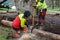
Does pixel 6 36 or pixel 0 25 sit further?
pixel 0 25

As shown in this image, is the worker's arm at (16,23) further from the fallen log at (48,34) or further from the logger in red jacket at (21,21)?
the fallen log at (48,34)

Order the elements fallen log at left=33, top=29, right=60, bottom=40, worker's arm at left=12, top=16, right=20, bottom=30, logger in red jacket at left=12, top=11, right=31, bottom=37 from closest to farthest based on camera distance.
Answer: fallen log at left=33, top=29, right=60, bottom=40
logger in red jacket at left=12, top=11, right=31, bottom=37
worker's arm at left=12, top=16, right=20, bottom=30

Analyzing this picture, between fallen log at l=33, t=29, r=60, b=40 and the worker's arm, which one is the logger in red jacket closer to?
the worker's arm

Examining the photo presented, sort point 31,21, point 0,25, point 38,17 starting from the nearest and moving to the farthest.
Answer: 1. point 31,21
2. point 38,17
3. point 0,25

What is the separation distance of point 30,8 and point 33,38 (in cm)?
331

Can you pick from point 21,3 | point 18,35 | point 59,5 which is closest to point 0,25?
point 21,3

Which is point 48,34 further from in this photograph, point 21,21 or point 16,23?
point 16,23

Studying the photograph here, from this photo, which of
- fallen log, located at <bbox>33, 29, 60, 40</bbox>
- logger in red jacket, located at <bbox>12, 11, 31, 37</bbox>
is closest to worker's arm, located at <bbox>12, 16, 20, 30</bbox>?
logger in red jacket, located at <bbox>12, 11, 31, 37</bbox>

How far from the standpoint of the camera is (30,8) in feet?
36.2

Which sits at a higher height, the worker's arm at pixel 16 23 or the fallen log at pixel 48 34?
the worker's arm at pixel 16 23

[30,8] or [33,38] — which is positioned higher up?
[30,8]

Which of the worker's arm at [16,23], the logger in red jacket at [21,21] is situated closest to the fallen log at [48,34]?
the logger in red jacket at [21,21]

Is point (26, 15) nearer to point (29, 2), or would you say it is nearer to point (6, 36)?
point (6, 36)

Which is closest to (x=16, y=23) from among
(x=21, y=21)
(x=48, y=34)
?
(x=21, y=21)
